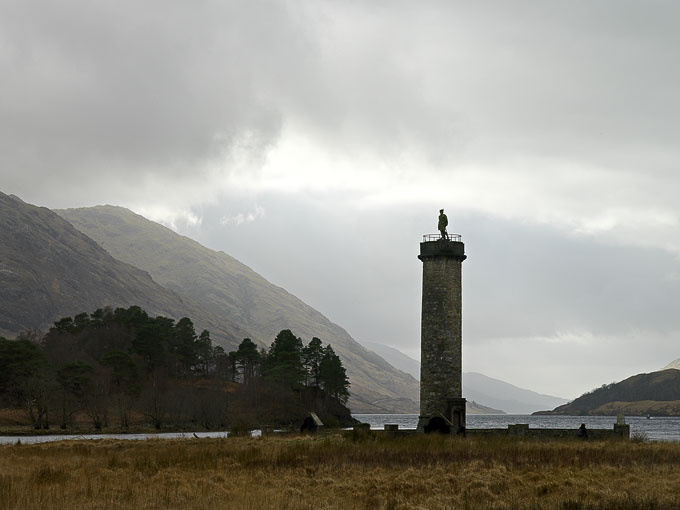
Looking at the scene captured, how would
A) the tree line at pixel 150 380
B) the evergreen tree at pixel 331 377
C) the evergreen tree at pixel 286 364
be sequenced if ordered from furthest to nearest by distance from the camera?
the evergreen tree at pixel 331 377
the evergreen tree at pixel 286 364
the tree line at pixel 150 380

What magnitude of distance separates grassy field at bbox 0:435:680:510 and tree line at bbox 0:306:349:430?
53013 millimetres

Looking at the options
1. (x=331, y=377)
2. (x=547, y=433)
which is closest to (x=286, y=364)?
(x=331, y=377)

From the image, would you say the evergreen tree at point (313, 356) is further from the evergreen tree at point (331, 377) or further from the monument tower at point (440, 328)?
the monument tower at point (440, 328)

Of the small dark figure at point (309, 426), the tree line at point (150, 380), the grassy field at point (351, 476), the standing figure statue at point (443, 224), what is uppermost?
the standing figure statue at point (443, 224)

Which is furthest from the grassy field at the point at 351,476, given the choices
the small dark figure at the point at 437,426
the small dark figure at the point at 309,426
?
the small dark figure at the point at 309,426

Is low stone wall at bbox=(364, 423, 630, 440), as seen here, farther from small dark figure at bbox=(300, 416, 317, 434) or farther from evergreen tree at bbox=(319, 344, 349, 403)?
evergreen tree at bbox=(319, 344, 349, 403)

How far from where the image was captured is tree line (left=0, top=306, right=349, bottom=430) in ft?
348

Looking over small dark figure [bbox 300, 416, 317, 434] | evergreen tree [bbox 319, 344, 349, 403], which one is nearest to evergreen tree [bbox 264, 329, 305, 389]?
evergreen tree [bbox 319, 344, 349, 403]

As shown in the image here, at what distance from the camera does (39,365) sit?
344 feet

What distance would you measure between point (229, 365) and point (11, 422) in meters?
59.7

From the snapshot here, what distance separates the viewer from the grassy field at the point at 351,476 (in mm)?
24547

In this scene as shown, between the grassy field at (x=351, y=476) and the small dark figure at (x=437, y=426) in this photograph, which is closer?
the grassy field at (x=351, y=476)

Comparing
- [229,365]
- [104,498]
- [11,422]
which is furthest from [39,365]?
[104,498]

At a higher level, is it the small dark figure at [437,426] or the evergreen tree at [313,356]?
the evergreen tree at [313,356]
